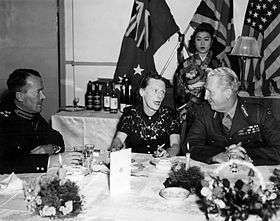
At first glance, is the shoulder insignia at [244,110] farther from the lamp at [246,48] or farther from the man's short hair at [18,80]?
the lamp at [246,48]

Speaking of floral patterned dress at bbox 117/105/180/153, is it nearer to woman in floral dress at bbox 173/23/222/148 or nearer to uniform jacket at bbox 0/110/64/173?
uniform jacket at bbox 0/110/64/173

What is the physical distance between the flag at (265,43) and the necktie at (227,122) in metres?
2.64

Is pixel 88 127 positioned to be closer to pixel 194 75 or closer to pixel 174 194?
pixel 194 75

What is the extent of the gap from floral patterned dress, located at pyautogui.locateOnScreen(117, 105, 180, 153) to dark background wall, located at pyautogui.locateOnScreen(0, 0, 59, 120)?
2999 mm

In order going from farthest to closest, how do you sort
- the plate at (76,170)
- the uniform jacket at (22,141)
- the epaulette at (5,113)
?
the epaulette at (5,113), the uniform jacket at (22,141), the plate at (76,170)

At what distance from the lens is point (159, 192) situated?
217 cm

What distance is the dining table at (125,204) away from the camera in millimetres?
1860

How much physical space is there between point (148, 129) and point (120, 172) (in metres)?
1.31

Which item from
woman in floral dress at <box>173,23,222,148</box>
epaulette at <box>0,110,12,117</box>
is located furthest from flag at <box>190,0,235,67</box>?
epaulette at <box>0,110,12,117</box>

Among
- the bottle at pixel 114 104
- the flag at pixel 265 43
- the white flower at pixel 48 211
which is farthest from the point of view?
the flag at pixel 265 43

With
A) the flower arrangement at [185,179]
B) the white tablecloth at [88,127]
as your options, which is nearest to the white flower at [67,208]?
the flower arrangement at [185,179]

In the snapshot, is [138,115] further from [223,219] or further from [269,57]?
[269,57]

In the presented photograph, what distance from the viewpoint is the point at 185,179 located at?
221cm

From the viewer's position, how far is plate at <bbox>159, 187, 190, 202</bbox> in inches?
79.8
